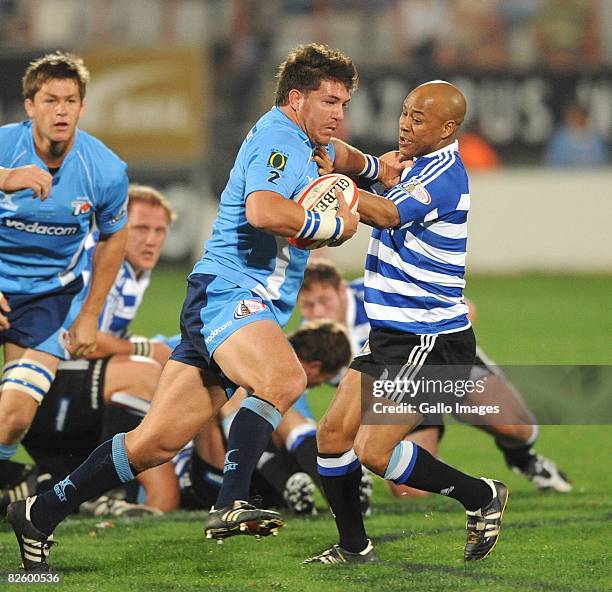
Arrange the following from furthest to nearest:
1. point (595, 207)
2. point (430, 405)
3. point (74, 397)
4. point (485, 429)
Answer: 1. point (595, 207)
2. point (485, 429)
3. point (74, 397)
4. point (430, 405)

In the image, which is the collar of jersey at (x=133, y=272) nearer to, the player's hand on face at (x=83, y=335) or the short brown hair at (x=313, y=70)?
the player's hand on face at (x=83, y=335)

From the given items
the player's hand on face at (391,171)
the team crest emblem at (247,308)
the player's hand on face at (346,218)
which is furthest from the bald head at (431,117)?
the team crest emblem at (247,308)

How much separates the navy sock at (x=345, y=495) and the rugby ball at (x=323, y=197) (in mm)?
1003

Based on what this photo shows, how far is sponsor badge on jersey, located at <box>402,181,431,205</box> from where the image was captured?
17.5 feet

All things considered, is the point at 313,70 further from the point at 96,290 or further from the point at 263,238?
the point at 96,290

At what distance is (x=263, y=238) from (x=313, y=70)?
73 centimetres

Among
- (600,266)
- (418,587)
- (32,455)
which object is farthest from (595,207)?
(418,587)

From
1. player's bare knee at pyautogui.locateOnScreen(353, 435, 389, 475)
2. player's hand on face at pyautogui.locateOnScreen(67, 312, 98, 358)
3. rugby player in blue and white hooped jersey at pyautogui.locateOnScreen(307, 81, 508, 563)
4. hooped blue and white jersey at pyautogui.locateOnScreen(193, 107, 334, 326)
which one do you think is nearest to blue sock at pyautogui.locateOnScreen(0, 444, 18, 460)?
player's hand on face at pyautogui.locateOnScreen(67, 312, 98, 358)

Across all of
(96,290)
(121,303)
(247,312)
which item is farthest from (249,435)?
(121,303)

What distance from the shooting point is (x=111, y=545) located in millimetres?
5750

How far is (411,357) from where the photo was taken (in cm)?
542

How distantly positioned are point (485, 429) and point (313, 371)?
122 cm

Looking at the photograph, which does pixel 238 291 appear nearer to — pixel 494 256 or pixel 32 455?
pixel 32 455

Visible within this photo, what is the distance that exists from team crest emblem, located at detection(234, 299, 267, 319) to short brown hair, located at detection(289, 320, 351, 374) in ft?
5.27
